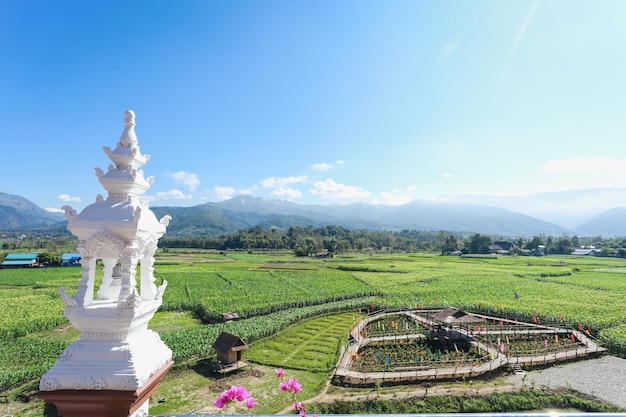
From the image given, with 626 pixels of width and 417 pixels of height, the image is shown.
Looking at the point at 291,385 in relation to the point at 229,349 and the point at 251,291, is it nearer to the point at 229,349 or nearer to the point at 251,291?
the point at 229,349

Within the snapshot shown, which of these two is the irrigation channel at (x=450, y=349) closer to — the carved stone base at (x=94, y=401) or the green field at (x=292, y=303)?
the green field at (x=292, y=303)

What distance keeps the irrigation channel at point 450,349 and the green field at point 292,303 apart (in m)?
1.62

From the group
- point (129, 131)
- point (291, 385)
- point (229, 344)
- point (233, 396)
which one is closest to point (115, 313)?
point (233, 396)

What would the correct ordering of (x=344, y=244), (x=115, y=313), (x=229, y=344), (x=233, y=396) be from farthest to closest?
(x=344, y=244) < (x=229, y=344) < (x=115, y=313) < (x=233, y=396)

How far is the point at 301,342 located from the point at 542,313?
831 inches

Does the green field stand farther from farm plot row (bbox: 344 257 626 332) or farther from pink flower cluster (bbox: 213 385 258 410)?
pink flower cluster (bbox: 213 385 258 410)

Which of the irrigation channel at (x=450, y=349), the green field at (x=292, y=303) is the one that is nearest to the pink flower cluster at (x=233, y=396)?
the irrigation channel at (x=450, y=349)

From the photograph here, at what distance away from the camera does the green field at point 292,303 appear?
20109 mm

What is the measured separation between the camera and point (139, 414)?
4.11 m

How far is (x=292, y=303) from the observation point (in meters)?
32.1

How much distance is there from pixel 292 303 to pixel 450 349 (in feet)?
50.2

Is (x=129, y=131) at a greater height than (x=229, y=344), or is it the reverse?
(x=129, y=131)

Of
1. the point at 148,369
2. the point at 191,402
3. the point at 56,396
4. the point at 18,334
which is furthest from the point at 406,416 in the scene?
the point at 18,334

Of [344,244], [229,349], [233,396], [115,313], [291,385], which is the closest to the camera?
[233,396]
